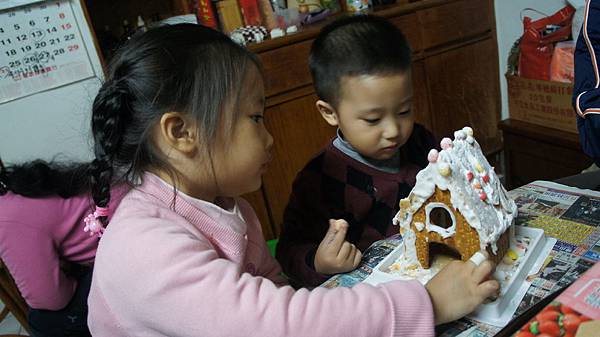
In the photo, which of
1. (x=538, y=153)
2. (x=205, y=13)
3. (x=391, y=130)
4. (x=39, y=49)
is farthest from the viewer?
(x=538, y=153)

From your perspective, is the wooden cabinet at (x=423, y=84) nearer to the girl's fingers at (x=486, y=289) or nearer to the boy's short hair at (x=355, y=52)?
the boy's short hair at (x=355, y=52)

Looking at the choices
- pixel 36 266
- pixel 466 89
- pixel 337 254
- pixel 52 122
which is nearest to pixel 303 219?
pixel 337 254

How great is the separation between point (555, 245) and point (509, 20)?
2.13m

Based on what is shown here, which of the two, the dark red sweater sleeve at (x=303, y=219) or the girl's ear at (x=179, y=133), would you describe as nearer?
the girl's ear at (x=179, y=133)

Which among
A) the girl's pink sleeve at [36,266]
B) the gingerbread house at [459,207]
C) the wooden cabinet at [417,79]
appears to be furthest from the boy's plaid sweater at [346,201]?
the wooden cabinet at [417,79]

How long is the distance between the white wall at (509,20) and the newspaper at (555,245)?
1773mm

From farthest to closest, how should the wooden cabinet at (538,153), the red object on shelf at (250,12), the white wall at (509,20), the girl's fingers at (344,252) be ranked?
the white wall at (509,20) < the red object on shelf at (250,12) < the wooden cabinet at (538,153) < the girl's fingers at (344,252)

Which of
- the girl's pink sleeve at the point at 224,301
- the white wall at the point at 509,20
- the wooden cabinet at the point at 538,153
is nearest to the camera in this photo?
the girl's pink sleeve at the point at 224,301

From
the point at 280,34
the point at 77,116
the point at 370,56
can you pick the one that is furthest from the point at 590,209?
the point at 77,116

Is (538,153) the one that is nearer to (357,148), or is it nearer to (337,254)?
(357,148)

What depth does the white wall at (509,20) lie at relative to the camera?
2357 mm

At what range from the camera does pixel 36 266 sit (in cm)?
118

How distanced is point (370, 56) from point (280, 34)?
1128 mm

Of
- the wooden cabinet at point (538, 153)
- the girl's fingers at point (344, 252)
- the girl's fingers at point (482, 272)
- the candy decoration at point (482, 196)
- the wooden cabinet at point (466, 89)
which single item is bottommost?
the wooden cabinet at point (538, 153)
